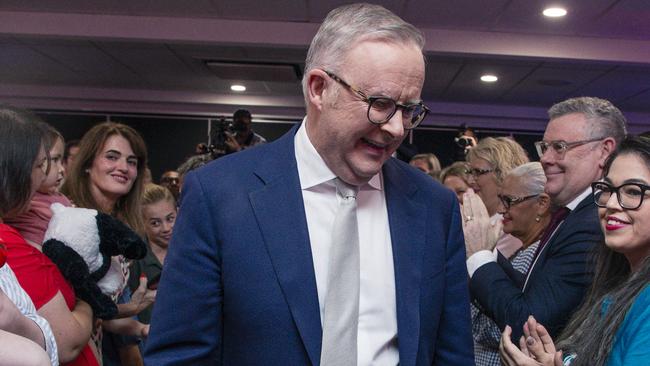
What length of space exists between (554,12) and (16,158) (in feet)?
15.8

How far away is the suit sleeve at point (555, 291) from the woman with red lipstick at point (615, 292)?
0.07 metres

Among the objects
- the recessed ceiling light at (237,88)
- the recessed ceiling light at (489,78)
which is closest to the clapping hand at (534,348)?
the recessed ceiling light at (489,78)

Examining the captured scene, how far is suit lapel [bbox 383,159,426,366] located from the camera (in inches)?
50.3

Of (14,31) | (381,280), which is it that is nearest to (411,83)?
(381,280)

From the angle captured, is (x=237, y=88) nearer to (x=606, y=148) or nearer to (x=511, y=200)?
(x=511, y=200)

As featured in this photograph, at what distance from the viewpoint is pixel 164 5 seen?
569 centimetres

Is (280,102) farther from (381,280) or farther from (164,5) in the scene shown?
(381,280)

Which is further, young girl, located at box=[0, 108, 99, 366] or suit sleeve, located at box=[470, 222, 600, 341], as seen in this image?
suit sleeve, located at box=[470, 222, 600, 341]

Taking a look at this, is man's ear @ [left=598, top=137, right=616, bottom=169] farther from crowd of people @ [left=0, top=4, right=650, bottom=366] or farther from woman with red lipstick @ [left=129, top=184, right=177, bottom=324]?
woman with red lipstick @ [left=129, top=184, right=177, bottom=324]

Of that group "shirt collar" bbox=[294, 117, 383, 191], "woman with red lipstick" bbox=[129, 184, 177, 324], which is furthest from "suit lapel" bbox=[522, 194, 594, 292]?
"woman with red lipstick" bbox=[129, 184, 177, 324]

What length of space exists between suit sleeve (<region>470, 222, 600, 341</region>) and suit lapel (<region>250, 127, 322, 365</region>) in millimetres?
837

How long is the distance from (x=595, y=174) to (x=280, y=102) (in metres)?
7.33

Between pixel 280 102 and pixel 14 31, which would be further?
pixel 280 102

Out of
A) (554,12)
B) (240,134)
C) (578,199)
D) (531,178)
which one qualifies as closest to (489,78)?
(554,12)
